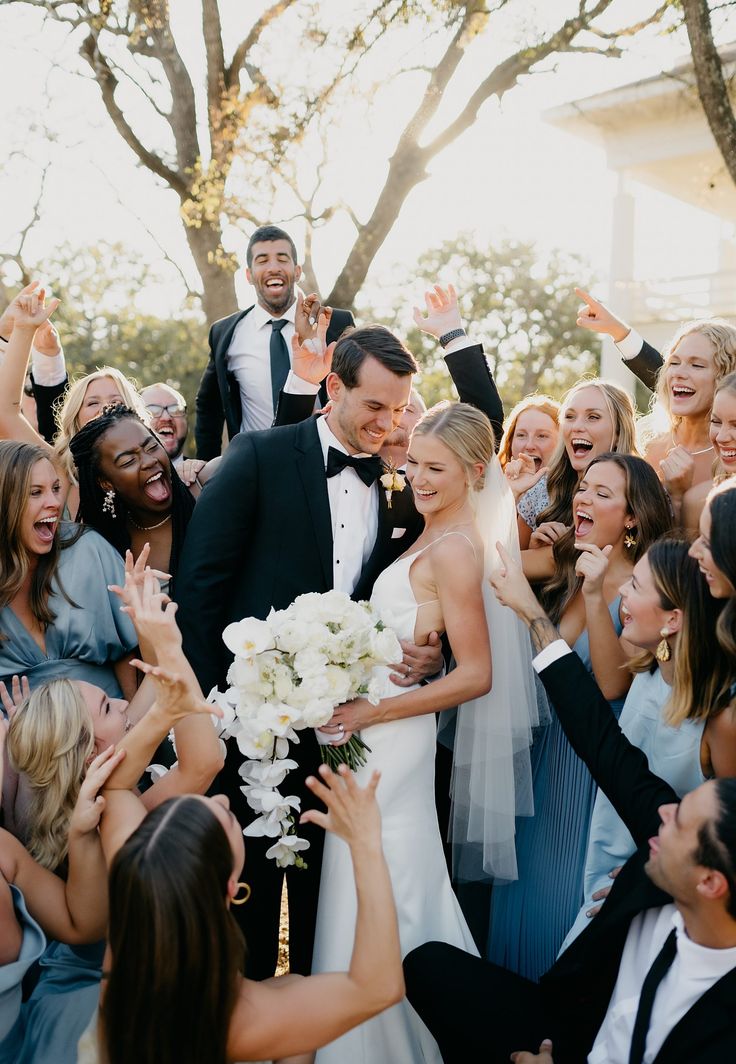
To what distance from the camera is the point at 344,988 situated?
2633mm

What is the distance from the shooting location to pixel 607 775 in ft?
10.7

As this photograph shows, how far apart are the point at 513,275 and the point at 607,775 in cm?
3340

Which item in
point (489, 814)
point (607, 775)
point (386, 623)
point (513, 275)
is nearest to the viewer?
point (607, 775)

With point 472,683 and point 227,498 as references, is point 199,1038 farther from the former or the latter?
point 227,498

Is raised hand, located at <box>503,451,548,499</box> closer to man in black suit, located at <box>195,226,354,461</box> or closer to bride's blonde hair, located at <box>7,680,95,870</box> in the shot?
man in black suit, located at <box>195,226,354,461</box>

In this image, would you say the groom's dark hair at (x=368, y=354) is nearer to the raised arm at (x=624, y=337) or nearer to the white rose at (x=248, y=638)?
the white rose at (x=248, y=638)

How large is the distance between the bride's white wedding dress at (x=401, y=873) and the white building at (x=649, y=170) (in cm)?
1416

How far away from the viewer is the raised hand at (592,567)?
393 centimetres

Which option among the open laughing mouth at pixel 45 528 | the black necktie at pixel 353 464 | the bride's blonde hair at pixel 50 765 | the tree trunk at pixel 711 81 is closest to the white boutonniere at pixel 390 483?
the black necktie at pixel 353 464

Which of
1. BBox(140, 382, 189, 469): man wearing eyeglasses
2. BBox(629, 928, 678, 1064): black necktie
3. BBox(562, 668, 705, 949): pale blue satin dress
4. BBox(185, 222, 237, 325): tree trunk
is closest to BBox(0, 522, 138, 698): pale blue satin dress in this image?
BBox(562, 668, 705, 949): pale blue satin dress

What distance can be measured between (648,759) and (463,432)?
147 centimetres

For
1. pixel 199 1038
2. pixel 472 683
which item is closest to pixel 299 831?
pixel 472 683

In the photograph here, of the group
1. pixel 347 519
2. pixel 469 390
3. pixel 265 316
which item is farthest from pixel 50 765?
pixel 265 316

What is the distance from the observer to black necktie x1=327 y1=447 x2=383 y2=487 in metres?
4.17
